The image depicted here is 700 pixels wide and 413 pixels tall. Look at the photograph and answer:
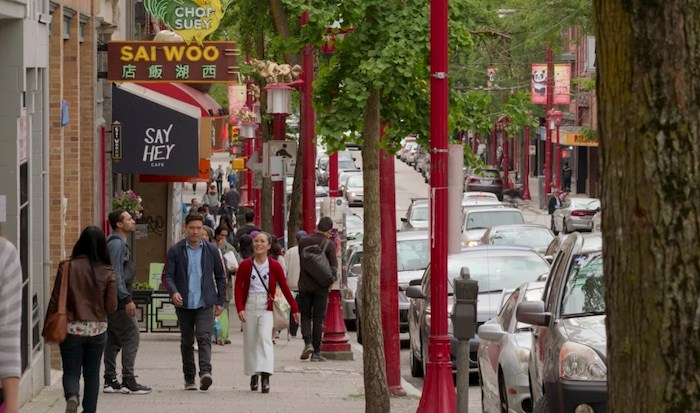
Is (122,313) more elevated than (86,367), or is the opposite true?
(122,313)

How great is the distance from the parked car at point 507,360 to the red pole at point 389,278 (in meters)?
1.46

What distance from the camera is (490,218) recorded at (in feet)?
123

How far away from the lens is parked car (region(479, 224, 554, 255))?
97.8 ft

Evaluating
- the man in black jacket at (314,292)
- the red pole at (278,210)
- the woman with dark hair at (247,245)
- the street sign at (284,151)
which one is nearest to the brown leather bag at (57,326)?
the man in black jacket at (314,292)

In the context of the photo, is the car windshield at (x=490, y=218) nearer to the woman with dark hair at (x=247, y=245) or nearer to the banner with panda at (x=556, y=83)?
the woman with dark hair at (x=247, y=245)

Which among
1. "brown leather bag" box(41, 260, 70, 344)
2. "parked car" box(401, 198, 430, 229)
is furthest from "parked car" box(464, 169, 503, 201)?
"brown leather bag" box(41, 260, 70, 344)

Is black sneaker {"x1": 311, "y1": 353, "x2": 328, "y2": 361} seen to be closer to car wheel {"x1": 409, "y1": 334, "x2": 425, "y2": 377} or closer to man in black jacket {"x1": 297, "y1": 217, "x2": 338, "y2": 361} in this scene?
man in black jacket {"x1": 297, "y1": 217, "x2": 338, "y2": 361}

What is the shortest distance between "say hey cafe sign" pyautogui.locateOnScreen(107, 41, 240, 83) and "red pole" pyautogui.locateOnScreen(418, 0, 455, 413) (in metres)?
9.21

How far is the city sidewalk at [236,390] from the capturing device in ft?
45.2

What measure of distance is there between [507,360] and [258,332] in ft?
12.0

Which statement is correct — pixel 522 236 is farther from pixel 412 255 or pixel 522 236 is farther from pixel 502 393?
pixel 502 393

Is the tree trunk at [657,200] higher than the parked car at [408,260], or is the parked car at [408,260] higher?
the tree trunk at [657,200]

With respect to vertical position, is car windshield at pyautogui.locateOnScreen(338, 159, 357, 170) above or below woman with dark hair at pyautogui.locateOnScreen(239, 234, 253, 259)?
above

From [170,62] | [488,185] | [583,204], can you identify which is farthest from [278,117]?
[488,185]
